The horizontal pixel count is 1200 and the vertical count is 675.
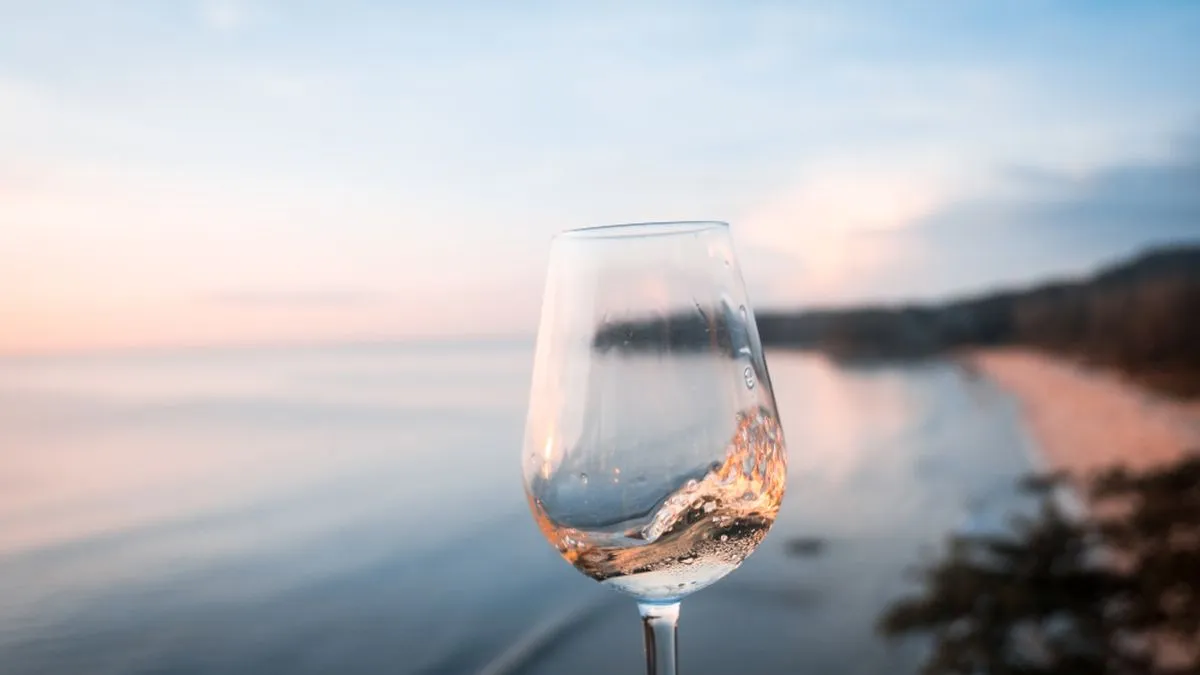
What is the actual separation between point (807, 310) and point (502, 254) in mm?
440

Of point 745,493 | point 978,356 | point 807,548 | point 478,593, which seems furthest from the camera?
point 978,356

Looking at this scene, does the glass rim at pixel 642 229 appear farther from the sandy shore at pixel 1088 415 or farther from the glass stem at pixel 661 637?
the sandy shore at pixel 1088 415

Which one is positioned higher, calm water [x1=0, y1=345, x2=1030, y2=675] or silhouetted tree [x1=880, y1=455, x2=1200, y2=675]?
calm water [x1=0, y1=345, x2=1030, y2=675]

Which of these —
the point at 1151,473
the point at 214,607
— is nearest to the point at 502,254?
the point at 214,607

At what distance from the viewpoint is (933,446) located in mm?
1558

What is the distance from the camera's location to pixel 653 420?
438mm

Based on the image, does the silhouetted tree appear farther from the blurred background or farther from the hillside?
the hillside

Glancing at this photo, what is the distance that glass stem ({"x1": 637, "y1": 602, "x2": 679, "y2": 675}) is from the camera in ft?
1.50

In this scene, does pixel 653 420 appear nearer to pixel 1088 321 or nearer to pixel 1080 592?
pixel 1080 592

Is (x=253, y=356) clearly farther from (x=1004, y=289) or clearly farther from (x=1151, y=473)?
(x=1151, y=473)

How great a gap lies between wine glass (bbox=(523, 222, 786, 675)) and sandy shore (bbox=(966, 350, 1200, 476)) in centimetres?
117

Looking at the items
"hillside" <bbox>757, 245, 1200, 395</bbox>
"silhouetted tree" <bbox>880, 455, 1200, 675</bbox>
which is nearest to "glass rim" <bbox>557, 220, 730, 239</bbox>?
"silhouetted tree" <bbox>880, 455, 1200, 675</bbox>

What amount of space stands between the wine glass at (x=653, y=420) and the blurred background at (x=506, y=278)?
0.48 ft

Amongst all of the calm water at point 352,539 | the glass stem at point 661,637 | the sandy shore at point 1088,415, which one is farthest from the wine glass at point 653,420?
the sandy shore at point 1088,415
